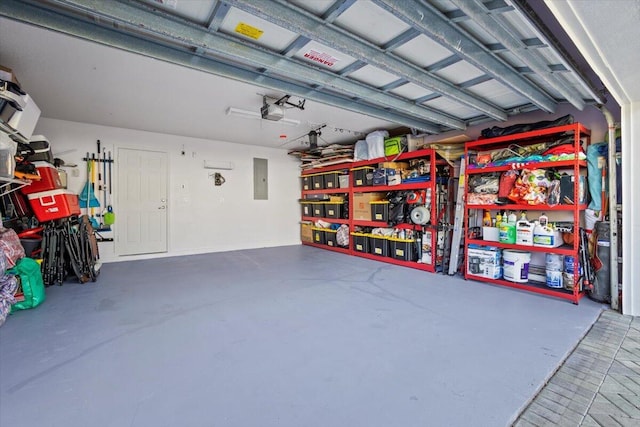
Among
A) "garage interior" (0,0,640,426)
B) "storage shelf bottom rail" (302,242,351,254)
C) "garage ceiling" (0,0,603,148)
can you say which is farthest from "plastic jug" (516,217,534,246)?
"storage shelf bottom rail" (302,242,351,254)

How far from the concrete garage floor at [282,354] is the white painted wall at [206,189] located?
2599 millimetres

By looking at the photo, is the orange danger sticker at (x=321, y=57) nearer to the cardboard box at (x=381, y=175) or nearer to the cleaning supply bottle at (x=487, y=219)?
the cardboard box at (x=381, y=175)

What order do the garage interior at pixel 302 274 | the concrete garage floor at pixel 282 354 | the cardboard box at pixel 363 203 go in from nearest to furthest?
the concrete garage floor at pixel 282 354 → the garage interior at pixel 302 274 → the cardboard box at pixel 363 203

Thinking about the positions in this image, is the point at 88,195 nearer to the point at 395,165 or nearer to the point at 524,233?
the point at 395,165

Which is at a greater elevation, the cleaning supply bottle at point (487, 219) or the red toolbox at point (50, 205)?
the red toolbox at point (50, 205)

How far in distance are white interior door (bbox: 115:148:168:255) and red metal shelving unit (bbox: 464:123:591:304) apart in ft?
19.4

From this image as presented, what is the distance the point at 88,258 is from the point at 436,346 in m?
4.72

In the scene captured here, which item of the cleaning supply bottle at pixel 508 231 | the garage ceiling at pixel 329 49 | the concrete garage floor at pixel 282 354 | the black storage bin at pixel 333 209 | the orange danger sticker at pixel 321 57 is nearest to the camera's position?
the concrete garage floor at pixel 282 354

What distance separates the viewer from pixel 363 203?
5879 millimetres

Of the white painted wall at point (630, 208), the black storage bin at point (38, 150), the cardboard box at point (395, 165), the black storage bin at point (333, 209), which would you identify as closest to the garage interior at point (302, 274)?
the white painted wall at point (630, 208)

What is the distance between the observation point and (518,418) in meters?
1.51

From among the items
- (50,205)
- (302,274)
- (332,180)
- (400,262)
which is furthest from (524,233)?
(50,205)

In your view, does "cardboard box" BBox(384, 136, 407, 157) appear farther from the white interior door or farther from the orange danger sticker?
the white interior door

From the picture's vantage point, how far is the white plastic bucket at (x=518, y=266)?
149 inches
